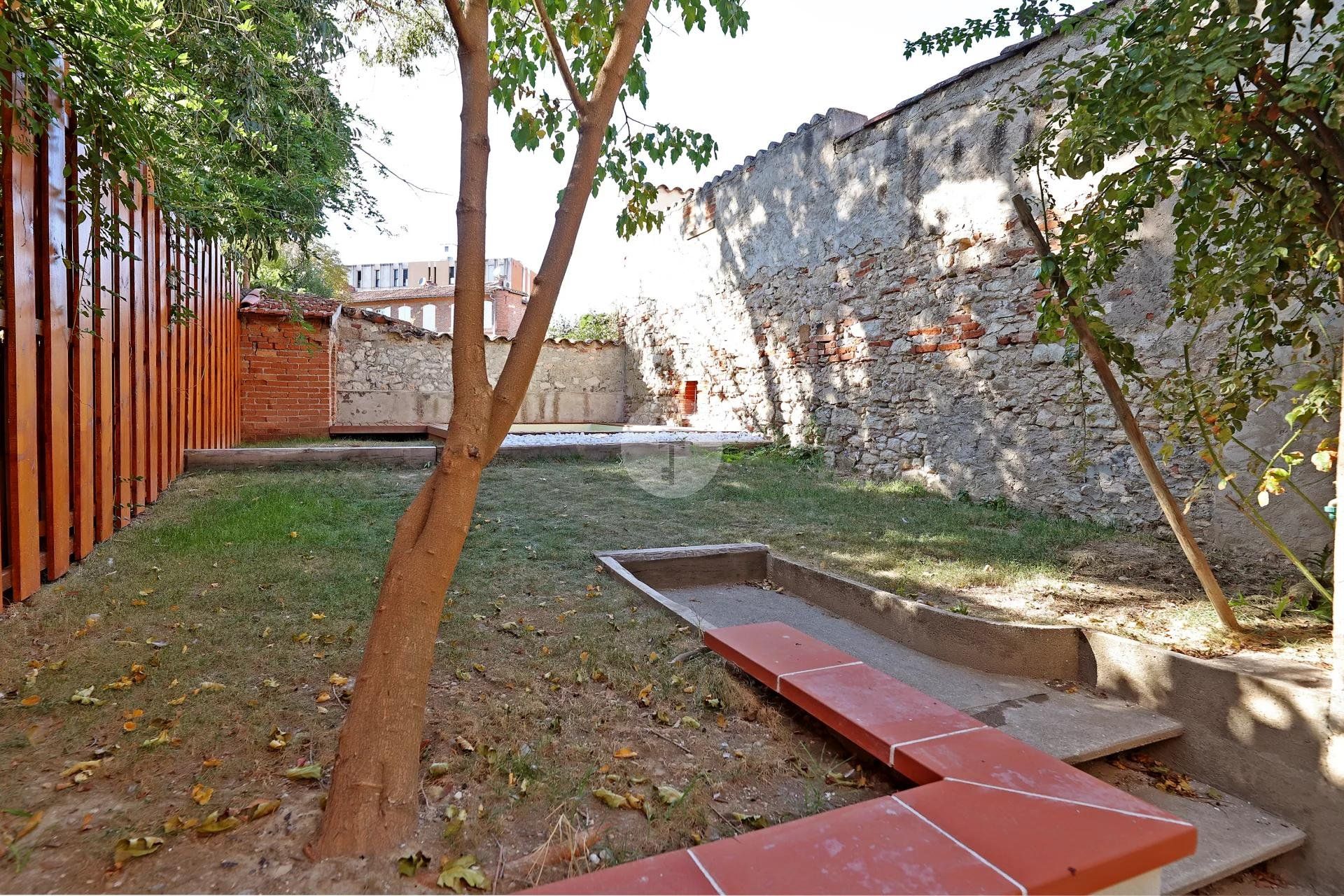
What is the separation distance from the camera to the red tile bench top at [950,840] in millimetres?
1354

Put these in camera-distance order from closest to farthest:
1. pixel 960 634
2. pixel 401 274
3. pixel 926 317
Answer: 1. pixel 960 634
2. pixel 926 317
3. pixel 401 274

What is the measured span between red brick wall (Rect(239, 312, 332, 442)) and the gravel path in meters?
2.82

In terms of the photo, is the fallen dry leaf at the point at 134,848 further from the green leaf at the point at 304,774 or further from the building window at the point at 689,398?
the building window at the point at 689,398

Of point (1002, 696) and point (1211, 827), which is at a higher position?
point (1002, 696)

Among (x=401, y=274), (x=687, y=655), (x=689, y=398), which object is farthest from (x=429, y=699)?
(x=401, y=274)

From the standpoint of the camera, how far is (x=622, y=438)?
8875 millimetres

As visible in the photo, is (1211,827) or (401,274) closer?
(1211,827)

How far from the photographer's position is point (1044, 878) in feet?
4.46

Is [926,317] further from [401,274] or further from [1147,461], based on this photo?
[401,274]

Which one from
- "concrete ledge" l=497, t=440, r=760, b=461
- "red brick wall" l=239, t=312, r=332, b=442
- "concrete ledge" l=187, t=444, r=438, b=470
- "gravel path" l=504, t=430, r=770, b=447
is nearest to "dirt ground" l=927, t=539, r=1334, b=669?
"concrete ledge" l=497, t=440, r=760, b=461

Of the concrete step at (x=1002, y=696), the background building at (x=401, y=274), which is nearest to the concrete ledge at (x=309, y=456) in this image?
the concrete step at (x=1002, y=696)

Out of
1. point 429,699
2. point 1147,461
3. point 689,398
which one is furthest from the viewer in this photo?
point 689,398

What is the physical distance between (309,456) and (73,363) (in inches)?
142

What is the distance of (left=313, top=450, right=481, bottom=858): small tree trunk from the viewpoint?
5.24 ft
